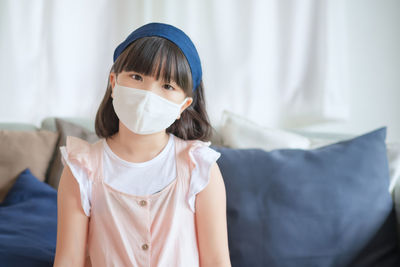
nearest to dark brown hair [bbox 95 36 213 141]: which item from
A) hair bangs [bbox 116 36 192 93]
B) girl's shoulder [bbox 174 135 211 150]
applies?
hair bangs [bbox 116 36 192 93]

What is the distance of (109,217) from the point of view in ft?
3.41

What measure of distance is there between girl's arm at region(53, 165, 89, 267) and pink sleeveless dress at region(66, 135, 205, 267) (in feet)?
0.09

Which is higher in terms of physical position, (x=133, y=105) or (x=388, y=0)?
(x=388, y=0)

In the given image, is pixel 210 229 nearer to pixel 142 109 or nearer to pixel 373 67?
pixel 142 109

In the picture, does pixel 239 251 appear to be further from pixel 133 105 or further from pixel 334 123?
pixel 334 123

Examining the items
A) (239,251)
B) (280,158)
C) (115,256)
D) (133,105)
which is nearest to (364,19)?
(280,158)

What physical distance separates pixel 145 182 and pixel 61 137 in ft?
2.09

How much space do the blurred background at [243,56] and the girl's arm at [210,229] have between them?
3.07 feet

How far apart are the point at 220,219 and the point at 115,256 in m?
0.26

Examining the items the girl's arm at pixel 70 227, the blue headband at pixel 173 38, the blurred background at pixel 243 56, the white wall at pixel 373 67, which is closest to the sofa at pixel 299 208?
the girl's arm at pixel 70 227

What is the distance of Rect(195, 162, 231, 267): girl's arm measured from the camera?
1.08 m

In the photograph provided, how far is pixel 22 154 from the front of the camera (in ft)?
5.00

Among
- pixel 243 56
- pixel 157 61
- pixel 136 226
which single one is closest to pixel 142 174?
pixel 136 226

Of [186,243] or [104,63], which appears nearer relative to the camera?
[186,243]
